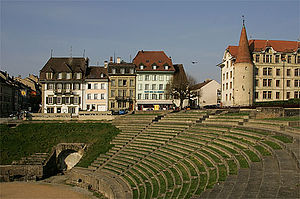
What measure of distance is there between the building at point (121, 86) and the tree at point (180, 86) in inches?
285

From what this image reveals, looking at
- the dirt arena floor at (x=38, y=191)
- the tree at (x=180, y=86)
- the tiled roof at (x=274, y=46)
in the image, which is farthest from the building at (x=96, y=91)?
the dirt arena floor at (x=38, y=191)

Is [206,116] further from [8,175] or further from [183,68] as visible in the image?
[183,68]

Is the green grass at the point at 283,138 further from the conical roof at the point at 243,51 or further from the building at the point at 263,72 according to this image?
the conical roof at the point at 243,51

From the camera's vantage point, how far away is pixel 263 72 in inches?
2084

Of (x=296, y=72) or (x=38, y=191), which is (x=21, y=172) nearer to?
(x=38, y=191)

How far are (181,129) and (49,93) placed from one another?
36088mm

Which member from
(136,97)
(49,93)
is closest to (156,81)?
(136,97)

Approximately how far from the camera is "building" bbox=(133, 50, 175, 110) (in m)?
63.2

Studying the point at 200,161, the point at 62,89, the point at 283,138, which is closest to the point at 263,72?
the point at 62,89

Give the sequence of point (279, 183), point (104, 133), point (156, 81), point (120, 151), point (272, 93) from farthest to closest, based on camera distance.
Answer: point (156, 81), point (272, 93), point (104, 133), point (120, 151), point (279, 183)

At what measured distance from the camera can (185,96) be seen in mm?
59969

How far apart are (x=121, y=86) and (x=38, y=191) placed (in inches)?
1416

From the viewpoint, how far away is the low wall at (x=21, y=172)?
108 ft

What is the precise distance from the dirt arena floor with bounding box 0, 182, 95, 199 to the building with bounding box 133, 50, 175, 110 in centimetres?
3437
